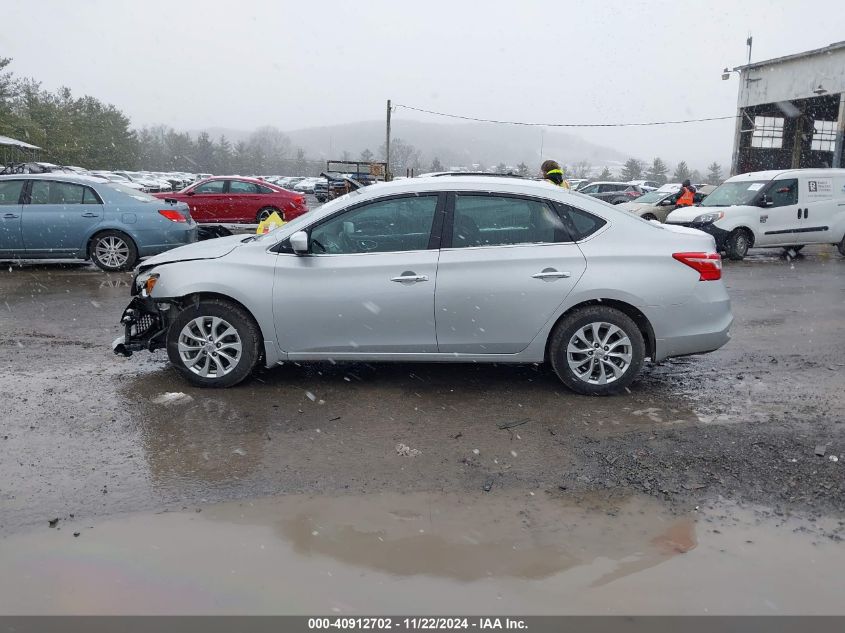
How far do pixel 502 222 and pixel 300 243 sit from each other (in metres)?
1.52

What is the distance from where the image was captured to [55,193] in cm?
1086

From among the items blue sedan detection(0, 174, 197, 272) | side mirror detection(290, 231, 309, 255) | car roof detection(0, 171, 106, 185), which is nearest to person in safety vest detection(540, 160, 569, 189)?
side mirror detection(290, 231, 309, 255)

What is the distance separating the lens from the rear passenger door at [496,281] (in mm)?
5109

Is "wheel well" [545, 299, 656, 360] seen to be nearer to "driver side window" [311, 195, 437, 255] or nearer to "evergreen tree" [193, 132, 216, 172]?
"driver side window" [311, 195, 437, 255]

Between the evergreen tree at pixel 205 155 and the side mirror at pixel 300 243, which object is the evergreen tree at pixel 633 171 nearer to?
the evergreen tree at pixel 205 155

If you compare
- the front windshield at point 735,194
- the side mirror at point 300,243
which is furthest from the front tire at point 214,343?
the front windshield at point 735,194

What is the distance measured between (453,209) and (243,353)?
192cm

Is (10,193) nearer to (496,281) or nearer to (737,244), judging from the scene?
(496,281)

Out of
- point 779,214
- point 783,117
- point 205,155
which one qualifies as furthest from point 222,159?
point 779,214

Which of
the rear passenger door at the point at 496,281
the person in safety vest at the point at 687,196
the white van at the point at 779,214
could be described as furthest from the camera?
the person in safety vest at the point at 687,196

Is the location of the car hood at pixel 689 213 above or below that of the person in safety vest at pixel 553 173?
below

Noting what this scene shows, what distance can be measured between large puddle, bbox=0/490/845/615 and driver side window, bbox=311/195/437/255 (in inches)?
85.3
